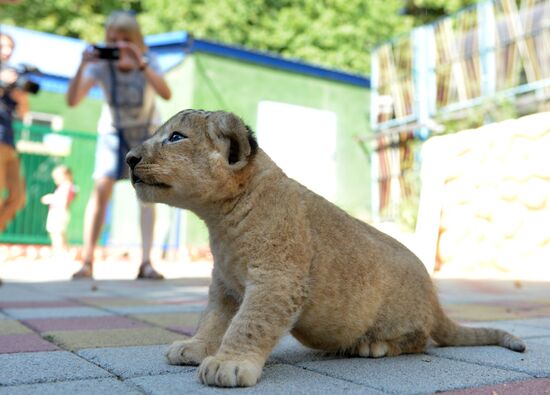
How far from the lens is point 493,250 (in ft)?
23.7

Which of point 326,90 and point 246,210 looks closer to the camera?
point 246,210

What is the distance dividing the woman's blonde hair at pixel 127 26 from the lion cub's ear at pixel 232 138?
383 cm

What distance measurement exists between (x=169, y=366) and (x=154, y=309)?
5.65 feet

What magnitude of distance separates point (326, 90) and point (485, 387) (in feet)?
40.9

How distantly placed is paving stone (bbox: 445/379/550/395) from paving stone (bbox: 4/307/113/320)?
2.28 metres

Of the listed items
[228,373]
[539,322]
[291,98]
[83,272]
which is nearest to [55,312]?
[228,373]

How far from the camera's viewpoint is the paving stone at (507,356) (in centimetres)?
209

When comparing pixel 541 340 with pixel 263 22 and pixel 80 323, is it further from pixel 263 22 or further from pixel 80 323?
pixel 263 22

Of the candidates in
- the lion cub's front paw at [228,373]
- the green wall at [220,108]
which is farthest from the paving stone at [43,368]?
the green wall at [220,108]

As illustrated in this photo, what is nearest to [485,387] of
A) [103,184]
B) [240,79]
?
[103,184]

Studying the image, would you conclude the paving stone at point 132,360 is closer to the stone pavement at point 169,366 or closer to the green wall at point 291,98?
the stone pavement at point 169,366

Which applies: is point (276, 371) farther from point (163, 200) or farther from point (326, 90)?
point (326, 90)

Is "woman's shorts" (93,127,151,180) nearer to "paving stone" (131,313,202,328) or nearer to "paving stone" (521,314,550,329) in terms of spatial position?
"paving stone" (131,313,202,328)

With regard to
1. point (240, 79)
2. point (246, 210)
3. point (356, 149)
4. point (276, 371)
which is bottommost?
point (276, 371)
